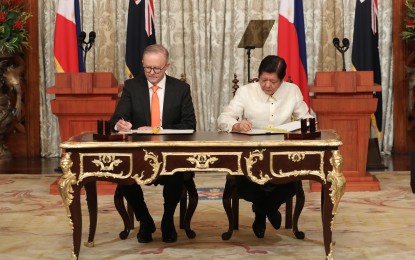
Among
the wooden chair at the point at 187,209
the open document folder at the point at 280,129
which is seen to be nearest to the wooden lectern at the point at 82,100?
the wooden chair at the point at 187,209

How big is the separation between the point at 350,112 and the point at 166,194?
9.34 feet

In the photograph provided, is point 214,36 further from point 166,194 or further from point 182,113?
point 166,194

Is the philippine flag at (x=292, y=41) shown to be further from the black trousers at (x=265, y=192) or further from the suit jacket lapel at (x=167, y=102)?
the black trousers at (x=265, y=192)

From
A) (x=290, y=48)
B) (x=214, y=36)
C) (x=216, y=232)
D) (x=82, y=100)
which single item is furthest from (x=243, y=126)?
(x=214, y=36)

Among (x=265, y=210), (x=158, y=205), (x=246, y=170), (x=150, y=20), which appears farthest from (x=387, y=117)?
(x=246, y=170)

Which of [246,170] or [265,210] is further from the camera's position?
[265,210]

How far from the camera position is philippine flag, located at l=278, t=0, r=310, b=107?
397 inches

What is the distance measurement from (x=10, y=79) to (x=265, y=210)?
5.94 metres

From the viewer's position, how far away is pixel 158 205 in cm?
732

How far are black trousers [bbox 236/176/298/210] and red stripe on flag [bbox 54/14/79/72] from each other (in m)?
5.02

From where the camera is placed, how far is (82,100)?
8.12m

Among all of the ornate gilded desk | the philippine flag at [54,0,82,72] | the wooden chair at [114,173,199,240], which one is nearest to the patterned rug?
the wooden chair at [114,173,199,240]

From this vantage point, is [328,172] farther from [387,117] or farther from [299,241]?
[387,117]

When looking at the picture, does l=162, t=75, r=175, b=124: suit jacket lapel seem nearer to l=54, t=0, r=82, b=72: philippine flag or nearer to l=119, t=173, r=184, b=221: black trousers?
l=119, t=173, r=184, b=221: black trousers
